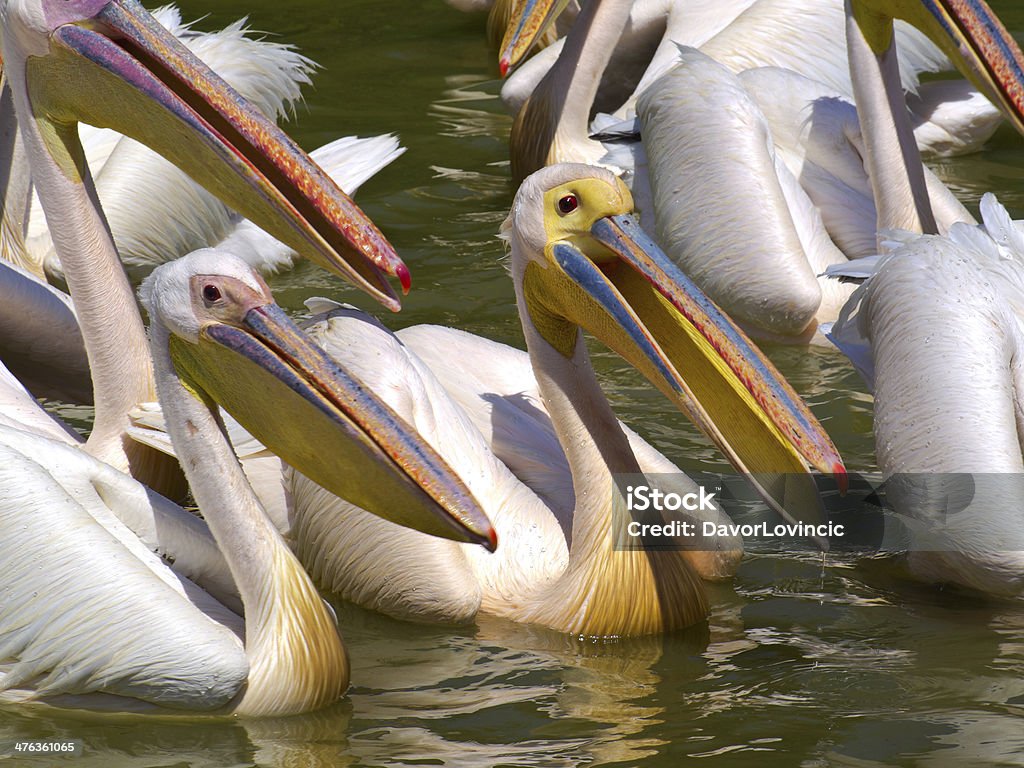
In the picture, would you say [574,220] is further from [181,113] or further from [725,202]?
[725,202]

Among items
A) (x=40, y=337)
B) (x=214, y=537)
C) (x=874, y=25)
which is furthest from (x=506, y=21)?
(x=214, y=537)

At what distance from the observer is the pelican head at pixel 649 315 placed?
136 inches

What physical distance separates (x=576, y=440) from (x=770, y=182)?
65.3 inches

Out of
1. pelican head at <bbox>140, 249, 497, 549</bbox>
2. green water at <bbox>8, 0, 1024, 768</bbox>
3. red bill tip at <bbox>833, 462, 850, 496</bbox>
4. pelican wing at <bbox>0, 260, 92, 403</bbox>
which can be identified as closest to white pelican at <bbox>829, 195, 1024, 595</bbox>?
green water at <bbox>8, 0, 1024, 768</bbox>

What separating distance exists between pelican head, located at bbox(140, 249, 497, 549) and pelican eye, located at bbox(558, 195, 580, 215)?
0.67 m

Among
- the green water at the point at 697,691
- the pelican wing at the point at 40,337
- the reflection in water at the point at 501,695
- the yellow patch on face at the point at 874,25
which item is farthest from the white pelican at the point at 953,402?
the pelican wing at the point at 40,337

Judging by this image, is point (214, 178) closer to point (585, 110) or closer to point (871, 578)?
point (871, 578)

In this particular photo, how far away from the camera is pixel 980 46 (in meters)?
4.64

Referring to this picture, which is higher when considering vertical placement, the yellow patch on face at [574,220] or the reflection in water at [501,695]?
the yellow patch on face at [574,220]

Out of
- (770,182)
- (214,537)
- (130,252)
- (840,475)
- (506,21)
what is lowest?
(214,537)

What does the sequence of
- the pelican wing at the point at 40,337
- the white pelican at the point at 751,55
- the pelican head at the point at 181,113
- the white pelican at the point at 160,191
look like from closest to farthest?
the pelican head at the point at 181,113 < the pelican wing at the point at 40,337 < the white pelican at the point at 160,191 < the white pelican at the point at 751,55

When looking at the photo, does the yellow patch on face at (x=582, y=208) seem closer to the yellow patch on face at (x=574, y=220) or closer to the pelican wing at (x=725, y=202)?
the yellow patch on face at (x=574, y=220)

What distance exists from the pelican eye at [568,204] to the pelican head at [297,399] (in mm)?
666

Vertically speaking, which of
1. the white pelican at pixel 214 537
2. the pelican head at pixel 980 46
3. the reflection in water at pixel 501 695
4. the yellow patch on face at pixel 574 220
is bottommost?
the reflection in water at pixel 501 695
